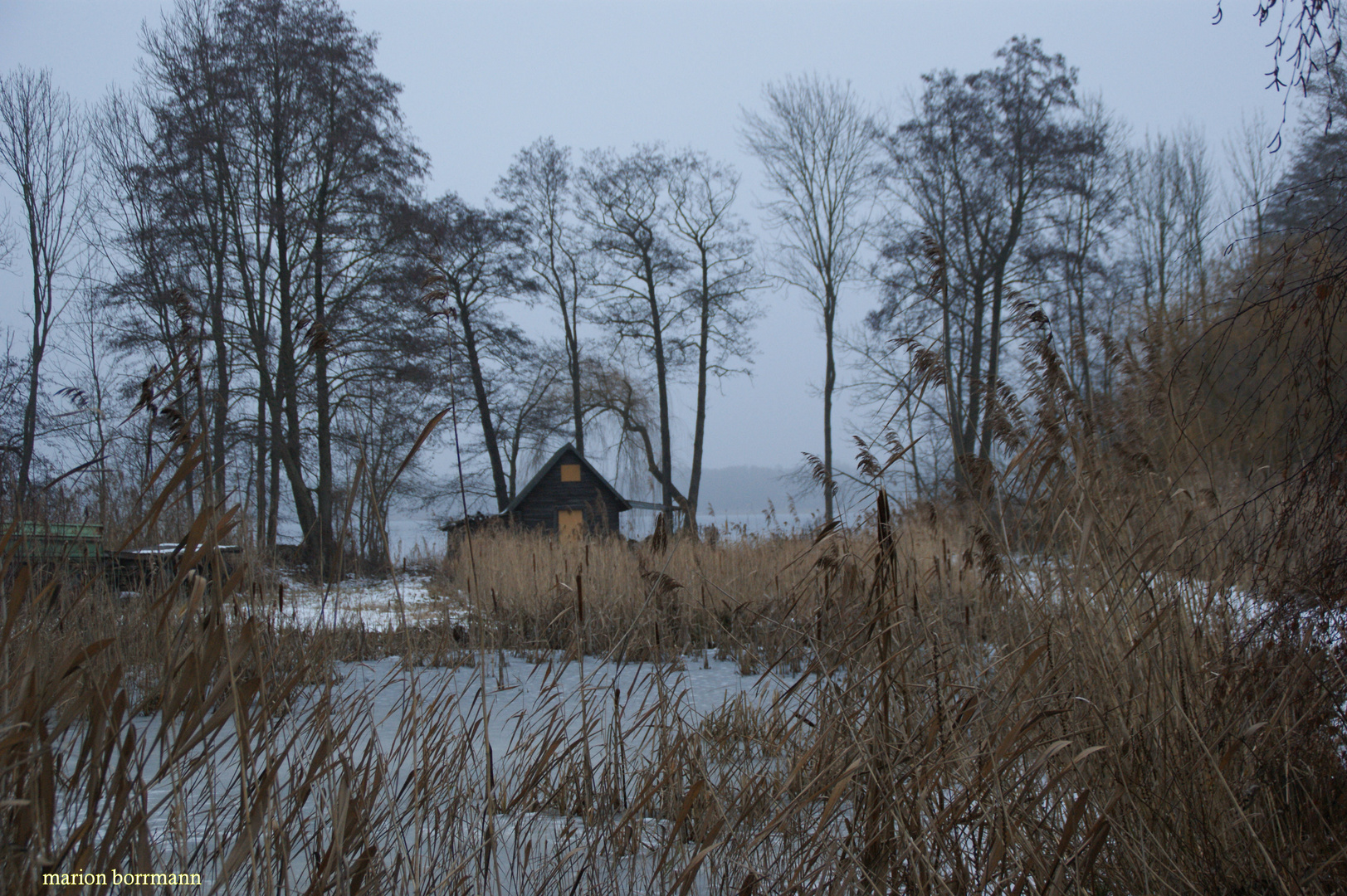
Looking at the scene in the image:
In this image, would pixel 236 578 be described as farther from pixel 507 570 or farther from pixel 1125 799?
pixel 507 570

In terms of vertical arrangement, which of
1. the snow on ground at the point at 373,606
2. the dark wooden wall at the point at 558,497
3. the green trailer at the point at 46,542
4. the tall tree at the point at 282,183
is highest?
the tall tree at the point at 282,183

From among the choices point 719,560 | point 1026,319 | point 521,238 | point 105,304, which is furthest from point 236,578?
point 521,238

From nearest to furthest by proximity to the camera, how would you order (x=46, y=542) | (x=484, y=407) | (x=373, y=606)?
(x=46, y=542) < (x=373, y=606) < (x=484, y=407)

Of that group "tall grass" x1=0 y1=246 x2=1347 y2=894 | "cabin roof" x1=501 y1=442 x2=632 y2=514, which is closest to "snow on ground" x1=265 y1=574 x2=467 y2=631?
"tall grass" x1=0 y1=246 x2=1347 y2=894

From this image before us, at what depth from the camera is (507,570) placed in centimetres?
840

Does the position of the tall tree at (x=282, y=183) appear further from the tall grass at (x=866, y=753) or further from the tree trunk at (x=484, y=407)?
the tall grass at (x=866, y=753)

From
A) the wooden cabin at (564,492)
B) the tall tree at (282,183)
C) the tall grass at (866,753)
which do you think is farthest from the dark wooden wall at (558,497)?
the tall grass at (866,753)

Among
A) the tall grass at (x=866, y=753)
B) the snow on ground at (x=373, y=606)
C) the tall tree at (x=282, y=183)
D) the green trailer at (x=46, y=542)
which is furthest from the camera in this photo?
the tall tree at (x=282, y=183)

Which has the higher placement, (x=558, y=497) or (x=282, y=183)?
(x=282, y=183)

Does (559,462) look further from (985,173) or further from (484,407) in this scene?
(985,173)

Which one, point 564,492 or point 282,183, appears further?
point 564,492

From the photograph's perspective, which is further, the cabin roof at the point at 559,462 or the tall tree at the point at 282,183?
the cabin roof at the point at 559,462

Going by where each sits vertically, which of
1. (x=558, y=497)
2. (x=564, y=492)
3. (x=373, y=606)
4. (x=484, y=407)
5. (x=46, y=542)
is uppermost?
(x=484, y=407)

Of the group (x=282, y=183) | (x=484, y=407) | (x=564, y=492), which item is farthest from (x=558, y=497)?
(x=282, y=183)
